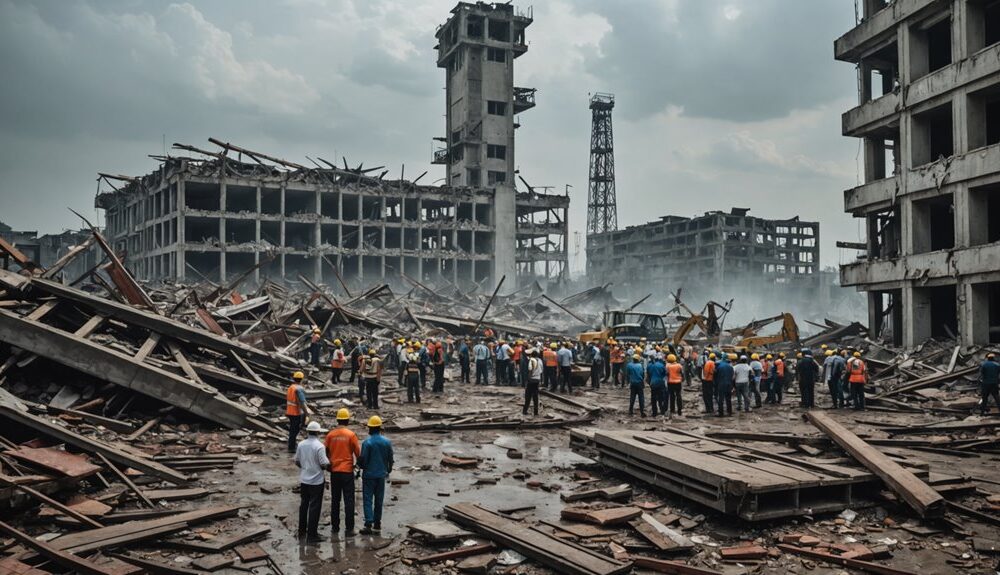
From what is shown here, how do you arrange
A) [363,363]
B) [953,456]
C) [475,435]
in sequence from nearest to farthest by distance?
[953,456], [475,435], [363,363]

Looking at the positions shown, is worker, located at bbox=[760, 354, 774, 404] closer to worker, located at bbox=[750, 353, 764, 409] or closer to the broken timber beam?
worker, located at bbox=[750, 353, 764, 409]

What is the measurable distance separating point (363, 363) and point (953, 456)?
1269 cm

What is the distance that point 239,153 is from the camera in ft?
168

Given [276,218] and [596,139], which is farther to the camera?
[596,139]

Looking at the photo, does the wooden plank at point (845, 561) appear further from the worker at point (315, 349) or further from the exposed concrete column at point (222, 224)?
the exposed concrete column at point (222, 224)

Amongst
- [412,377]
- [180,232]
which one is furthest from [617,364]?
[180,232]

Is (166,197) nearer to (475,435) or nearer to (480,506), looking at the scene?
(475,435)

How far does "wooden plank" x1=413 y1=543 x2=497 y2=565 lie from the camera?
298 inches

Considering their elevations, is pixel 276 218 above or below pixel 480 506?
above

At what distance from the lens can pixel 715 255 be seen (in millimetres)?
70000

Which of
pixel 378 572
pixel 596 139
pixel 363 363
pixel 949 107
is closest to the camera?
pixel 378 572

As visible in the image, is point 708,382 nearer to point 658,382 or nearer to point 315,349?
point 658,382

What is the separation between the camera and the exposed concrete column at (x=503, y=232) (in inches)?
2467

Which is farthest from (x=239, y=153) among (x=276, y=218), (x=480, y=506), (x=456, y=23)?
(x=480, y=506)
